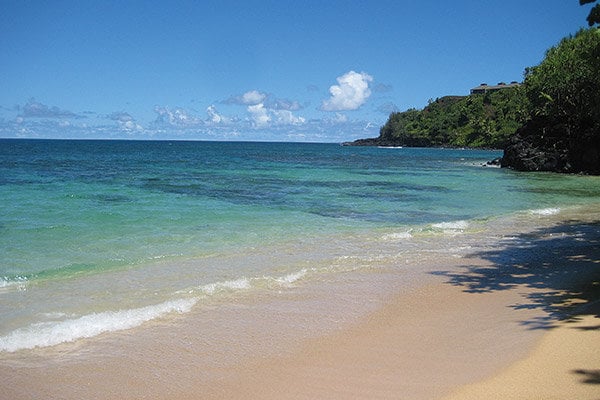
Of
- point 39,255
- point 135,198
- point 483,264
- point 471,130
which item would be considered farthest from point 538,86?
point 471,130

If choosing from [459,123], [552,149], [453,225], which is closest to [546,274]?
[453,225]

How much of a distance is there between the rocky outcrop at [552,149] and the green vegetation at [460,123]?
77283 millimetres

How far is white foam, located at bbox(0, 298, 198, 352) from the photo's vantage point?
6367mm

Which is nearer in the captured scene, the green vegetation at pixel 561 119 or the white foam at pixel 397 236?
the white foam at pixel 397 236

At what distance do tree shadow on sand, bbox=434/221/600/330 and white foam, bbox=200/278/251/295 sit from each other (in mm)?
3678

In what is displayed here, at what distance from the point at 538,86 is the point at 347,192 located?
109ft

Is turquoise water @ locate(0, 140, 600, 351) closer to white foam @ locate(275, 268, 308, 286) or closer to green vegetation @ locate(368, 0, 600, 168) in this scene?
white foam @ locate(275, 268, 308, 286)

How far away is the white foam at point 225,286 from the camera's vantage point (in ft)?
28.7

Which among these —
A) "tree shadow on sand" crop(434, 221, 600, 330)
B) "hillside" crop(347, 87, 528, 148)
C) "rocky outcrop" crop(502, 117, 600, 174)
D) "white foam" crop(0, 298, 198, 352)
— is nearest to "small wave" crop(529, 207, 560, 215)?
"tree shadow on sand" crop(434, 221, 600, 330)

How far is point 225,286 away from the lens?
29.5 ft

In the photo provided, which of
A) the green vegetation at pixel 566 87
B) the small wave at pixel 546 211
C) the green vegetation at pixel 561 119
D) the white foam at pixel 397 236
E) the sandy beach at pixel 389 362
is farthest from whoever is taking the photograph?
the green vegetation at pixel 566 87

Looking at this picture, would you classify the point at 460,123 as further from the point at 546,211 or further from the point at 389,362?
the point at 389,362

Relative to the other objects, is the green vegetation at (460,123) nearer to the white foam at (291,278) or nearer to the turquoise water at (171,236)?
the turquoise water at (171,236)

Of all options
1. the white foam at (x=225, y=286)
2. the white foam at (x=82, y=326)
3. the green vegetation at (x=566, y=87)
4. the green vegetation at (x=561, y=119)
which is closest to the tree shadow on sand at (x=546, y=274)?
the white foam at (x=225, y=286)
